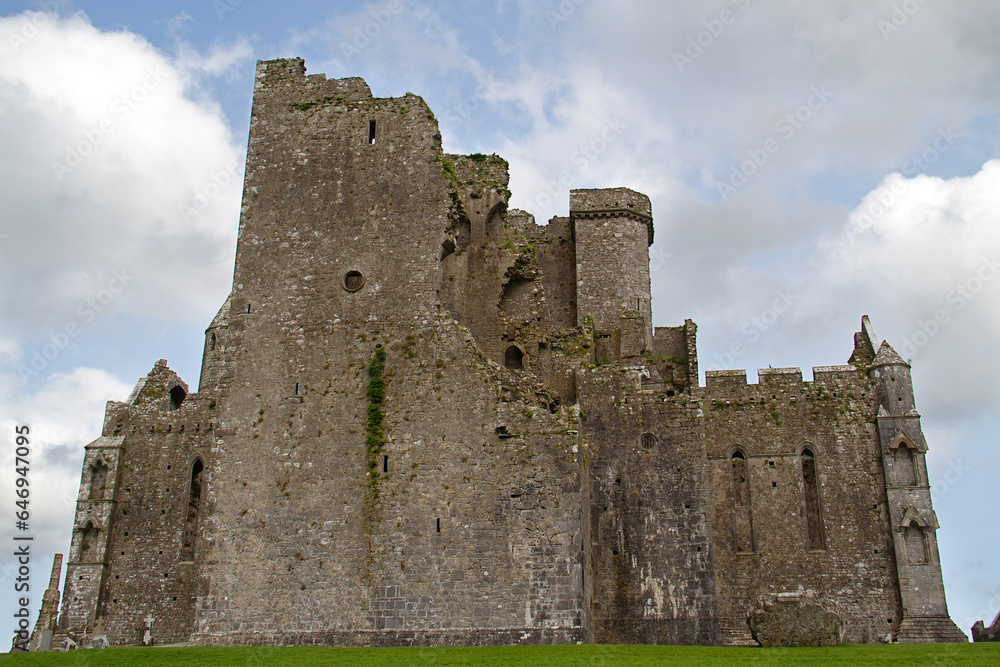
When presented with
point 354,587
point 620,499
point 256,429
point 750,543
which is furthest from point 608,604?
point 256,429

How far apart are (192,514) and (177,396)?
4.14 metres

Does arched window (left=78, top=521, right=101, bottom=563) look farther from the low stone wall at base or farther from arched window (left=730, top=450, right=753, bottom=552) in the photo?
arched window (left=730, top=450, right=753, bottom=552)

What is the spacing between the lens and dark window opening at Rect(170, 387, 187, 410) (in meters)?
27.2

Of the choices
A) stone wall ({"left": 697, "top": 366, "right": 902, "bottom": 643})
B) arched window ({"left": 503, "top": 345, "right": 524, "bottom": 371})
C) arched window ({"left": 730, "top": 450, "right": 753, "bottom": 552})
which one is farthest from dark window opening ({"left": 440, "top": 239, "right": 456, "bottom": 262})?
arched window ({"left": 730, "top": 450, "right": 753, "bottom": 552})

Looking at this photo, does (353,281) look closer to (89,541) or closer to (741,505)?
(89,541)

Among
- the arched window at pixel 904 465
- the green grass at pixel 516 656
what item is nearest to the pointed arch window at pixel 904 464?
the arched window at pixel 904 465

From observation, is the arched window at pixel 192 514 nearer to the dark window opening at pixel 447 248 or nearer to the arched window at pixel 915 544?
the dark window opening at pixel 447 248

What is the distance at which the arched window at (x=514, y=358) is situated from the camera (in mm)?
22594

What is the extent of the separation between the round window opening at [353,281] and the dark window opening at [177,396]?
8.76 meters

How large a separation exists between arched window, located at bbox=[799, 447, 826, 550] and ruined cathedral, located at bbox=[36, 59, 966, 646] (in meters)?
0.08

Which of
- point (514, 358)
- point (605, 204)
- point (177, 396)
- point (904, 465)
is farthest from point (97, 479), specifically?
point (904, 465)

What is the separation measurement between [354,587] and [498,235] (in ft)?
31.9

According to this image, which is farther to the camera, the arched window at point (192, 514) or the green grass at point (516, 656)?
the arched window at point (192, 514)

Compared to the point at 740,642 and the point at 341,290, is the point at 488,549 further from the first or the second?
the point at 740,642
